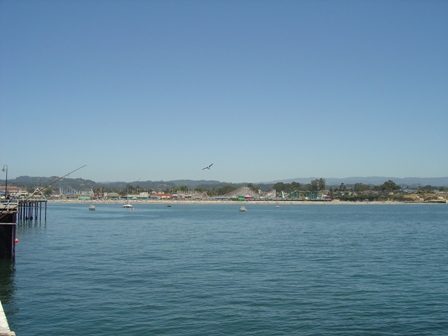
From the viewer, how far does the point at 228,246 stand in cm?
Result: 4819

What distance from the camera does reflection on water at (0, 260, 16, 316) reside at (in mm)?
23547

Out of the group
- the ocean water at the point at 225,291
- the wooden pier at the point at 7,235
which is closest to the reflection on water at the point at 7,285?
the ocean water at the point at 225,291

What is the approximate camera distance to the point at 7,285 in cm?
2823

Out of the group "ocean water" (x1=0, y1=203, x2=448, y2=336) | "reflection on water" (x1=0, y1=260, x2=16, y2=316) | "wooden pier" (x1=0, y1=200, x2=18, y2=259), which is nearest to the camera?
"ocean water" (x1=0, y1=203, x2=448, y2=336)

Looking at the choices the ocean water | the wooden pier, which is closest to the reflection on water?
the ocean water

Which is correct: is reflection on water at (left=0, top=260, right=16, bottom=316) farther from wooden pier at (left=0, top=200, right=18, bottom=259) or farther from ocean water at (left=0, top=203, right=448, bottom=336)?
wooden pier at (left=0, top=200, right=18, bottom=259)

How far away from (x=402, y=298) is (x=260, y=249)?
69.1 ft

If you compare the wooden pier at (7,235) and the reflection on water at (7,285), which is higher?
the wooden pier at (7,235)

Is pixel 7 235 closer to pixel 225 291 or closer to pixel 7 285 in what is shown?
pixel 7 285

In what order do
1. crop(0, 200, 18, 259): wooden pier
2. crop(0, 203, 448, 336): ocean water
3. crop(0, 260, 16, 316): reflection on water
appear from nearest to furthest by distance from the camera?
crop(0, 203, 448, 336): ocean water
crop(0, 260, 16, 316): reflection on water
crop(0, 200, 18, 259): wooden pier

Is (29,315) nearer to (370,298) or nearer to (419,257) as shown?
(370,298)

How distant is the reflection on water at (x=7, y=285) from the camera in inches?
927

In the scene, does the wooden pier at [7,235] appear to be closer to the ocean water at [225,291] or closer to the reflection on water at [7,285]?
the reflection on water at [7,285]

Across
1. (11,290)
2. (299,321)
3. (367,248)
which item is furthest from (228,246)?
(299,321)
